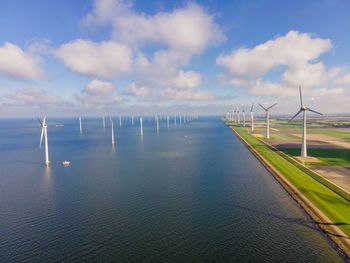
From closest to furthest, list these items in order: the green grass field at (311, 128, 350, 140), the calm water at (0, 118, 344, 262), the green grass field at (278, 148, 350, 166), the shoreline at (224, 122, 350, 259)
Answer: the calm water at (0, 118, 344, 262)
the shoreline at (224, 122, 350, 259)
the green grass field at (278, 148, 350, 166)
the green grass field at (311, 128, 350, 140)

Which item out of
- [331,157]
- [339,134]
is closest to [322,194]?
[331,157]

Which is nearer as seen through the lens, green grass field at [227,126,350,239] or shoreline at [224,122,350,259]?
shoreline at [224,122,350,259]

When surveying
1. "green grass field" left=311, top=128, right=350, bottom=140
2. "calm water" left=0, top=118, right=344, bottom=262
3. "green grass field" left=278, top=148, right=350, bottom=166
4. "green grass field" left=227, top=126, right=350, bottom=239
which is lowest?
"calm water" left=0, top=118, right=344, bottom=262

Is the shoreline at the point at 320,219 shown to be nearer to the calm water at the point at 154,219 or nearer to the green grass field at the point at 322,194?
the green grass field at the point at 322,194

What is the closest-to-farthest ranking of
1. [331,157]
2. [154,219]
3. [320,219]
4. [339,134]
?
[320,219], [154,219], [331,157], [339,134]

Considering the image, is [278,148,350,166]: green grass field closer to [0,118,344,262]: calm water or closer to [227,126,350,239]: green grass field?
[227,126,350,239]: green grass field

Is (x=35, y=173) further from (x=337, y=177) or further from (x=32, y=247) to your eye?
(x=337, y=177)

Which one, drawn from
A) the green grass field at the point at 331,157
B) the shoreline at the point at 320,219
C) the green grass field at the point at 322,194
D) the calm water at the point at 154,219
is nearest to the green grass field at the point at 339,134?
the green grass field at the point at 331,157

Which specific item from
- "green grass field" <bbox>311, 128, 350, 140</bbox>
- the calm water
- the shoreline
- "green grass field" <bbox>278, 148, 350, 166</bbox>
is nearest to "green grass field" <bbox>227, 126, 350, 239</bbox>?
the shoreline

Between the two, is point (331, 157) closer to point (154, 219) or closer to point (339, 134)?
point (154, 219)

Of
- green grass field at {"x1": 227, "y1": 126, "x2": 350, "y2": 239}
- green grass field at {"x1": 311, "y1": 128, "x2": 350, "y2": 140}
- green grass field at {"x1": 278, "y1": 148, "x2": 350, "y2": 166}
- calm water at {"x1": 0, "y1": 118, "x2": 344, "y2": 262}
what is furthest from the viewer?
green grass field at {"x1": 311, "y1": 128, "x2": 350, "y2": 140}

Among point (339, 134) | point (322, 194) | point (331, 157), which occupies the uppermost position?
point (339, 134)
